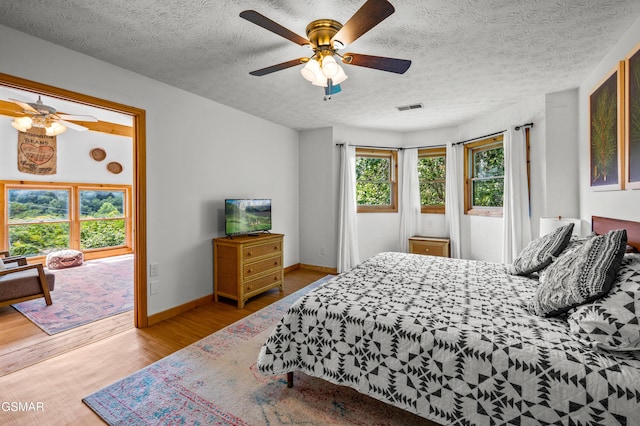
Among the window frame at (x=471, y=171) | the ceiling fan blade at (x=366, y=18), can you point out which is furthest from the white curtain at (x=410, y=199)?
the ceiling fan blade at (x=366, y=18)

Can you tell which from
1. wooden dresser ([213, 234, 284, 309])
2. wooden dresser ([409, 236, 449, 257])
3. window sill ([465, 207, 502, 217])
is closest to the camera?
wooden dresser ([213, 234, 284, 309])

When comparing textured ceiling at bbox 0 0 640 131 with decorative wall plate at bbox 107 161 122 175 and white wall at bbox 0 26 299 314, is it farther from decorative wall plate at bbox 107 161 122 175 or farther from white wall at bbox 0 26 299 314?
decorative wall plate at bbox 107 161 122 175

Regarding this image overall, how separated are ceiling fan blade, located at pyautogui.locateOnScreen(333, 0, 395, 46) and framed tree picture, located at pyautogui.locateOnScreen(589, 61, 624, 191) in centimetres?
191

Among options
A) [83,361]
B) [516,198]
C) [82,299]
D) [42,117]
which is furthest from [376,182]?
Result: [42,117]

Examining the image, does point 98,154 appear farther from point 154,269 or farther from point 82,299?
point 154,269

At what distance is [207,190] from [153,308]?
4.68 ft

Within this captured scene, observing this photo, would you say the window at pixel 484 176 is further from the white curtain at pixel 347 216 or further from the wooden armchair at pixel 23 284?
the wooden armchair at pixel 23 284

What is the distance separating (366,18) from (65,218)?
273 inches

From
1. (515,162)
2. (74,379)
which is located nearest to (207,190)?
(74,379)

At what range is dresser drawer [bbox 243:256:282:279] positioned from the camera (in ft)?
11.2

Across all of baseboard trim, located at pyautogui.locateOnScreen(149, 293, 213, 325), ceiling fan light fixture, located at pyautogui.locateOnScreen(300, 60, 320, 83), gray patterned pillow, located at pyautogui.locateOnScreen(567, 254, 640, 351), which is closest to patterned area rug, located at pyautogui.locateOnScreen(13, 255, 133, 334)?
baseboard trim, located at pyautogui.locateOnScreen(149, 293, 213, 325)

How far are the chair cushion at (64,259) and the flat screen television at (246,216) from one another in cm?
373

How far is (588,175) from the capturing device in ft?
9.04

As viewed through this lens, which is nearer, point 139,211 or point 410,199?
point 139,211
